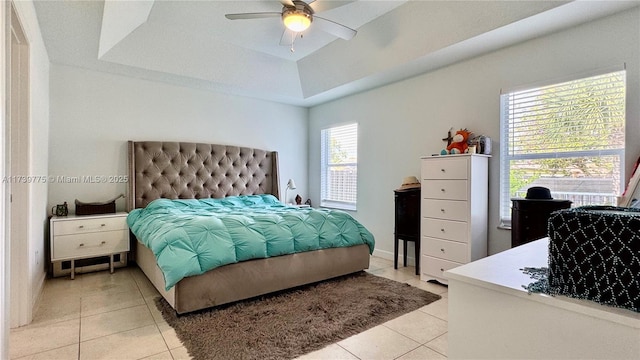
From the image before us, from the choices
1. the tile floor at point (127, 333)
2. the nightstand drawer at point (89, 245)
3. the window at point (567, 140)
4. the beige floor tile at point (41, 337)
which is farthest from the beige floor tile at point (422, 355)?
the nightstand drawer at point (89, 245)

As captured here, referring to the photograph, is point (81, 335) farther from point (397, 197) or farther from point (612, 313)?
point (397, 197)

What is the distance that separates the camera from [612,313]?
658mm

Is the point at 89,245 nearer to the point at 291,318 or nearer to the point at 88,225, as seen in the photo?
the point at 88,225

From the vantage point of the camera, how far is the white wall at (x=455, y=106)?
7.93 feet

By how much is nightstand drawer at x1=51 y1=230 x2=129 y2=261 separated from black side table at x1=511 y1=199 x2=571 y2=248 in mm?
3883

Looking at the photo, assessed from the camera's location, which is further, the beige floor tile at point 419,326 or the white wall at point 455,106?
the white wall at point 455,106

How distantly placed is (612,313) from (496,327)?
0.26 metres

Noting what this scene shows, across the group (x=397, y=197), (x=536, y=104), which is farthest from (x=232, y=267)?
(x=536, y=104)

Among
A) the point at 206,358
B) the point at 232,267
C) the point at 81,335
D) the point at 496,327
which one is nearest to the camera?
the point at 496,327

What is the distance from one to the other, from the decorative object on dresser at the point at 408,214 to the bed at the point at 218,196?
1.58ft

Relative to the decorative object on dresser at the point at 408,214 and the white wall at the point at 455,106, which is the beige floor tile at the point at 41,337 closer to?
the decorative object on dresser at the point at 408,214

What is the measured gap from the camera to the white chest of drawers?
9.74ft

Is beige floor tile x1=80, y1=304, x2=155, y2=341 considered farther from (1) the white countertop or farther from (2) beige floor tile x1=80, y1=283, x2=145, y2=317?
(1) the white countertop

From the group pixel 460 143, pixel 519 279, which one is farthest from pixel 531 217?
pixel 519 279
